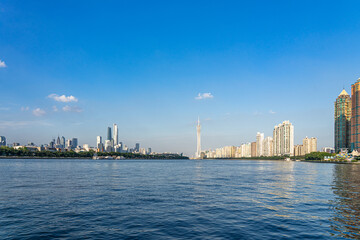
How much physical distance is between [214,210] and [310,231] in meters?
10.7

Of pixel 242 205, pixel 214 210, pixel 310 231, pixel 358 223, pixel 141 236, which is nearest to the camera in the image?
pixel 141 236

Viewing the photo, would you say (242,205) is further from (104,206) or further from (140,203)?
(104,206)

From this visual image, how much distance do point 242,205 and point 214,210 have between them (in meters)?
5.16

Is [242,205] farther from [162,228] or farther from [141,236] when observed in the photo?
[141,236]

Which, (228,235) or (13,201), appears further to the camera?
(13,201)

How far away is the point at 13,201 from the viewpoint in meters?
33.0

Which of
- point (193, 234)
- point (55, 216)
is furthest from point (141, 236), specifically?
point (55, 216)

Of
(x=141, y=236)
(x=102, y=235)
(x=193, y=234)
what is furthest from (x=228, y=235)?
(x=102, y=235)

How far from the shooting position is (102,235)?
20.6 metres

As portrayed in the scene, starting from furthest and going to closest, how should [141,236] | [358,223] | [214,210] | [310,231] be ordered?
[214,210]
[358,223]
[310,231]
[141,236]

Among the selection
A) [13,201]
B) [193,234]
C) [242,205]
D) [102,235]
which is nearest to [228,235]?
[193,234]

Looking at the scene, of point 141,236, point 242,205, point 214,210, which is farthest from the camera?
point 242,205

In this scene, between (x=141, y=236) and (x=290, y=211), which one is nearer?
(x=141, y=236)

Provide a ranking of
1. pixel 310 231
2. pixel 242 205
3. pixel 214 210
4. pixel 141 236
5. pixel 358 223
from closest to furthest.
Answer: pixel 141 236, pixel 310 231, pixel 358 223, pixel 214 210, pixel 242 205
